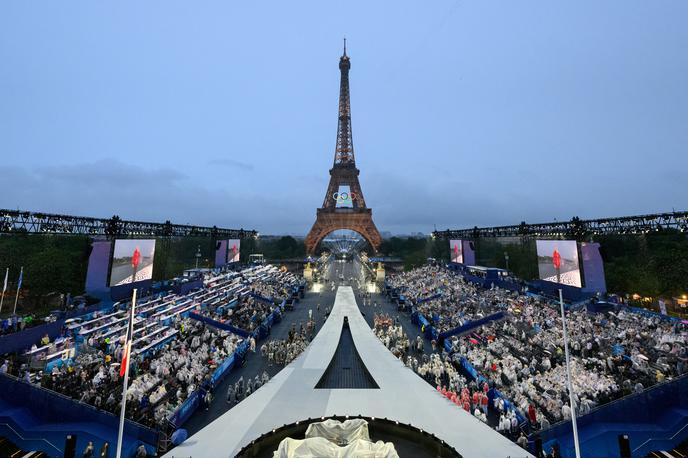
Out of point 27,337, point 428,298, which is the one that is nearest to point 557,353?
point 428,298

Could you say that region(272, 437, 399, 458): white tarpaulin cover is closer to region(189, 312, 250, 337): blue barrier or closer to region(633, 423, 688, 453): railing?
region(633, 423, 688, 453): railing

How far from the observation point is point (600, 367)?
14.3 metres

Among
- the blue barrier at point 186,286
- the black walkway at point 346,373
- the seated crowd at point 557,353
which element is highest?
the blue barrier at point 186,286

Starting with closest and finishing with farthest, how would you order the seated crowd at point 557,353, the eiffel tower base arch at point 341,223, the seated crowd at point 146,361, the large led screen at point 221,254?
the seated crowd at point 146,361
the seated crowd at point 557,353
the large led screen at point 221,254
the eiffel tower base arch at point 341,223

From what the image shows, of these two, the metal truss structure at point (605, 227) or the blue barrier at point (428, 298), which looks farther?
the blue barrier at point (428, 298)

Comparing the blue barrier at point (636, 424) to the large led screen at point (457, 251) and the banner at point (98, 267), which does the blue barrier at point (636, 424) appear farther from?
the large led screen at point (457, 251)

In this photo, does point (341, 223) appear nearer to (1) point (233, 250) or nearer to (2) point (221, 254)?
(1) point (233, 250)

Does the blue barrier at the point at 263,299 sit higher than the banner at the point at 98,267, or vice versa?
the banner at the point at 98,267

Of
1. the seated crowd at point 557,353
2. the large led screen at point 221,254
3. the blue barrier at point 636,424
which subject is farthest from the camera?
the large led screen at point 221,254

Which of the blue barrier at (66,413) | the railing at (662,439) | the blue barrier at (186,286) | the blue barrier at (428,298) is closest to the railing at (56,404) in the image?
the blue barrier at (66,413)

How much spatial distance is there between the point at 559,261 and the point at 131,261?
36638 mm

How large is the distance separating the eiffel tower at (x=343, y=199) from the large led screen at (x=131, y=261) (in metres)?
34.5

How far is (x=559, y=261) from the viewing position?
25.4 metres

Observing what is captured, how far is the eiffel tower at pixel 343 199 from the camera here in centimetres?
5866
